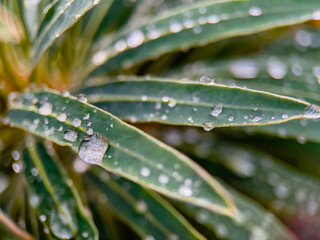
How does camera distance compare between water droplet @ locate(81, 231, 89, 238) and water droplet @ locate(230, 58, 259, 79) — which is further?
water droplet @ locate(230, 58, 259, 79)

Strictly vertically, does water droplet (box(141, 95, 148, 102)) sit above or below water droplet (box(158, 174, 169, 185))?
above

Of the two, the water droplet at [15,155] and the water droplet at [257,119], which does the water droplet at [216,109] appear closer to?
the water droplet at [257,119]

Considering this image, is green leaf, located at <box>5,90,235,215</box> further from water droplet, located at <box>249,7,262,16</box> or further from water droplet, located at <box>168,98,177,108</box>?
water droplet, located at <box>249,7,262,16</box>

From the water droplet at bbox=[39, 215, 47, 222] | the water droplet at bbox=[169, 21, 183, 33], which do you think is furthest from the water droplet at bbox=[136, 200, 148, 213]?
the water droplet at bbox=[169, 21, 183, 33]

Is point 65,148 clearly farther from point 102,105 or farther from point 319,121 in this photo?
point 319,121

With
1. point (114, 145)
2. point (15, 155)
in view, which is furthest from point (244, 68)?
point (15, 155)

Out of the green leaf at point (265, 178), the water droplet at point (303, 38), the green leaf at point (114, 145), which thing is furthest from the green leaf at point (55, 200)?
the water droplet at point (303, 38)

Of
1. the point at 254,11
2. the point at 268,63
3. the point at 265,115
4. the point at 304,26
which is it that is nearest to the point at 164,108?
the point at 265,115
